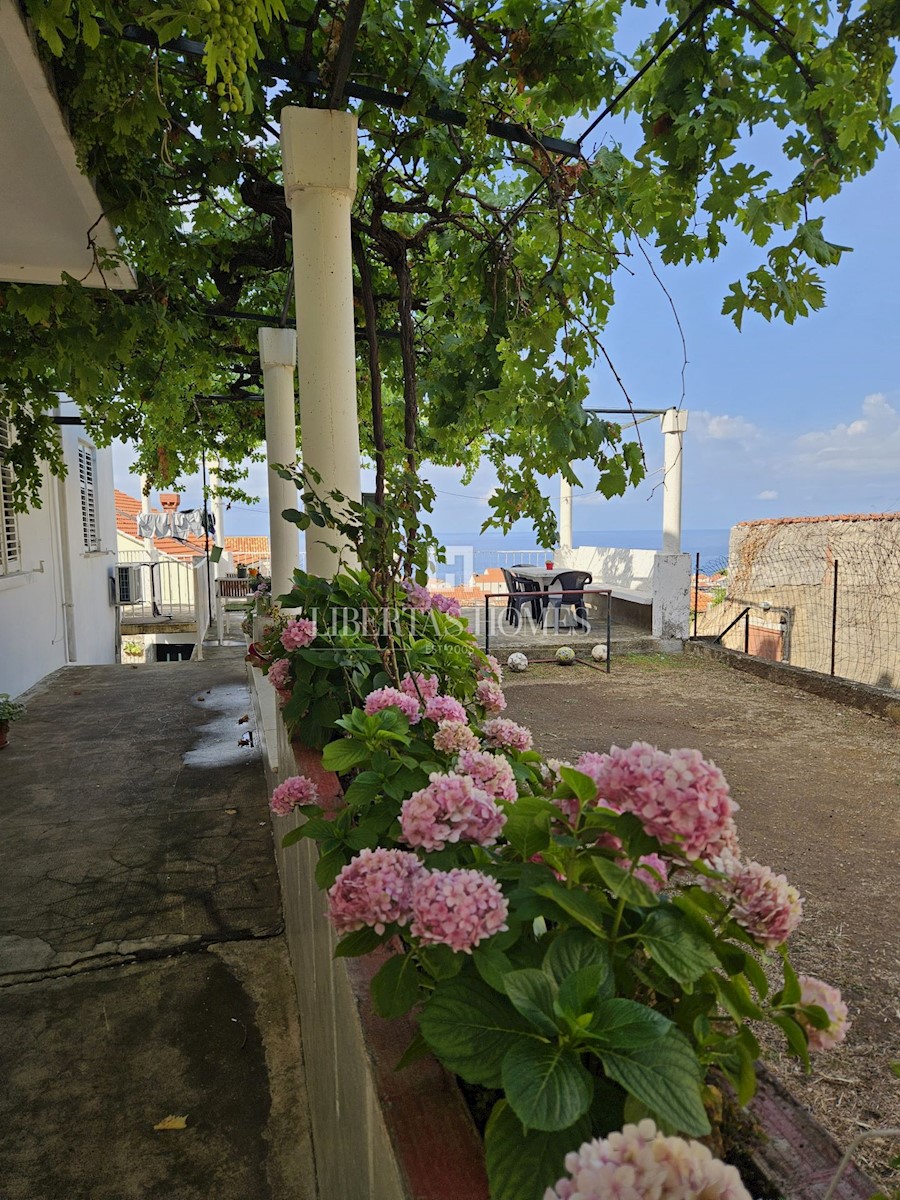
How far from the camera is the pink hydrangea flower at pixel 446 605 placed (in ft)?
6.52

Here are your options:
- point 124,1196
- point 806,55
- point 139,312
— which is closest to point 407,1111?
point 124,1196

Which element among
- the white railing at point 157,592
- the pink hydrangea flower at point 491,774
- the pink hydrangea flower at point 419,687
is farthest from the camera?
the white railing at point 157,592

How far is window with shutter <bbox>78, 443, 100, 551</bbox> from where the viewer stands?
9.00 meters

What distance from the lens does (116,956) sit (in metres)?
2.25

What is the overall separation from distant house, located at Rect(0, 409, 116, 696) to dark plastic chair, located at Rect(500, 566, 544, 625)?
17.5 feet

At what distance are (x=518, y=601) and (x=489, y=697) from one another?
27.2 feet

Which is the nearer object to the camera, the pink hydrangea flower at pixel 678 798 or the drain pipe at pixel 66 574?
the pink hydrangea flower at pixel 678 798

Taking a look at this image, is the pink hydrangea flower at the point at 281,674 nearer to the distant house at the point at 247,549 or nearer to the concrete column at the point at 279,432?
the concrete column at the point at 279,432

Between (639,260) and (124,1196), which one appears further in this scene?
(639,260)

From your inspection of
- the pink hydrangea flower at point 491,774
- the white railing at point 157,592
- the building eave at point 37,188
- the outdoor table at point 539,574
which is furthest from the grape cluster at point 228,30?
the white railing at point 157,592

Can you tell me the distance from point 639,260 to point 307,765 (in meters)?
1.80

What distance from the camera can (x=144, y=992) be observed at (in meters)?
2.09

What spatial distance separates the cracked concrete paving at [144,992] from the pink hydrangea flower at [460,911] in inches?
51.5

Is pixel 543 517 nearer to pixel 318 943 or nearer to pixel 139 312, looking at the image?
pixel 318 943
